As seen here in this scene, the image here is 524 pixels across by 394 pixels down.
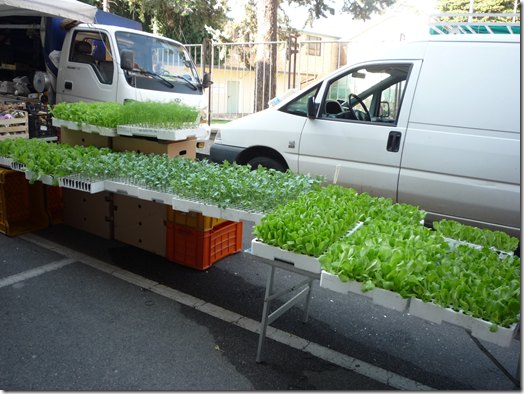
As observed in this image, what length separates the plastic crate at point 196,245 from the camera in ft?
13.5

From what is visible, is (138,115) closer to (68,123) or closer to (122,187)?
(68,123)

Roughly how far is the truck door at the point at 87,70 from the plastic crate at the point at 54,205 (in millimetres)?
2759

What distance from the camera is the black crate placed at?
20.7 ft

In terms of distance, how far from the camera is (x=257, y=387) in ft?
8.56

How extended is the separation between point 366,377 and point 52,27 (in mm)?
8206

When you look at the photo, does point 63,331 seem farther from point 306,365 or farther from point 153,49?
point 153,49

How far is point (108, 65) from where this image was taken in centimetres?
756

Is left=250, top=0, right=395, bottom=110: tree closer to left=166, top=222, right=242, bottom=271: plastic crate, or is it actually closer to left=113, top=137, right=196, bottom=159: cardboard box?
left=113, top=137, right=196, bottom=159: cardboard box

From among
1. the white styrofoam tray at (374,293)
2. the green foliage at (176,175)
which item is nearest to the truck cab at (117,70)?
the green foliage at (176,175)

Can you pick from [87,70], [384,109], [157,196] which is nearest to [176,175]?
[157,196]

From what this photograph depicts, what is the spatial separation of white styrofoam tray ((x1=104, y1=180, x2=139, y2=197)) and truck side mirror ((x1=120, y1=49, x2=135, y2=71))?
12.7ft

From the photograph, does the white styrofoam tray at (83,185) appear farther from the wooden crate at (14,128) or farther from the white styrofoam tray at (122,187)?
the wooden crate at (14,128)

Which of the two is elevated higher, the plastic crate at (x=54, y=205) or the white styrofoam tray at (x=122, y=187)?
the white styrofoam tray at (x=122, y=187)

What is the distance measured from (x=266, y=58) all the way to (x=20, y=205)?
837 centimetres
